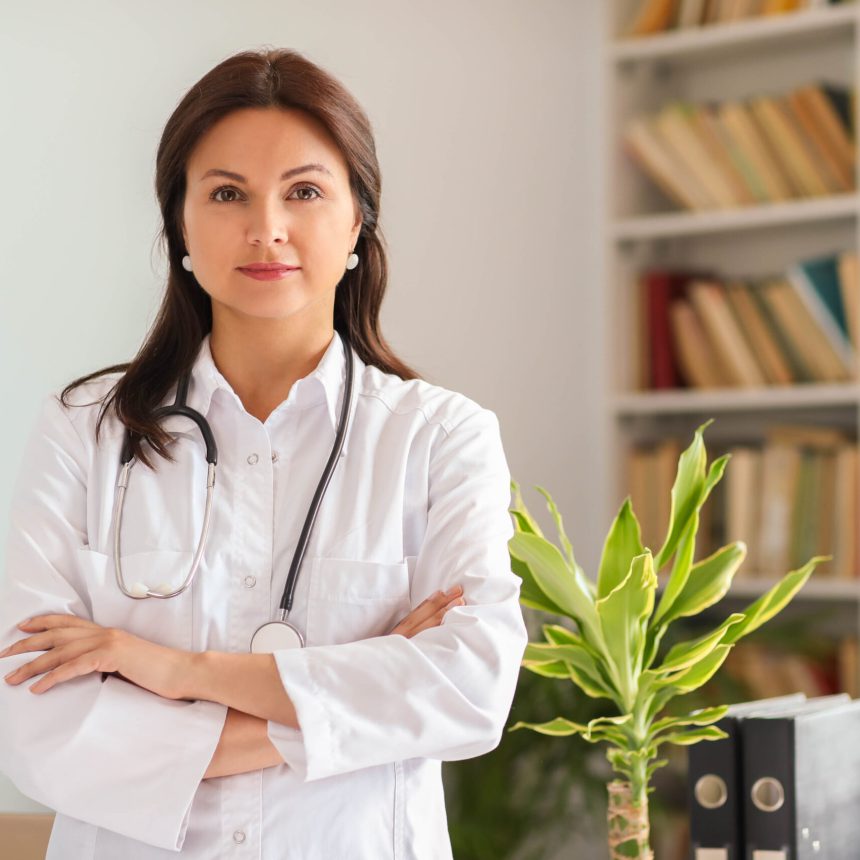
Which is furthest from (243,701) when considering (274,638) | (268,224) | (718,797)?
(718,797)

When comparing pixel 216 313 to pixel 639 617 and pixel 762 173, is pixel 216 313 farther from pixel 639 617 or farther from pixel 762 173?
pixel 762 173

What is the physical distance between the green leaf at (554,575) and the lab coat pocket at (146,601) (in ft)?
1.53

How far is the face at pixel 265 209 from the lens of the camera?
1392 mm

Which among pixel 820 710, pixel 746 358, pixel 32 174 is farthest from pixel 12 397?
pixel 746 358

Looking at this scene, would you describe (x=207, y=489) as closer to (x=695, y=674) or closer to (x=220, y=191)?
(x=220, y=191)

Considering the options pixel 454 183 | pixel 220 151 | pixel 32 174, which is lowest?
pixel 220 151

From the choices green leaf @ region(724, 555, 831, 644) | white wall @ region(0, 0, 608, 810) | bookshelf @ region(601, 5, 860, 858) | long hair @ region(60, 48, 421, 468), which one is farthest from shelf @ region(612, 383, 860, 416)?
long hair @ region(60, 48, 421, 468)

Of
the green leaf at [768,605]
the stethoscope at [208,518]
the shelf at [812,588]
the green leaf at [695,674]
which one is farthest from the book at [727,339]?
the stethoscope at [208,518]

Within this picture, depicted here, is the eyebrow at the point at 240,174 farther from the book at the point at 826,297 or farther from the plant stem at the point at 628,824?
the book at the point at 826,297

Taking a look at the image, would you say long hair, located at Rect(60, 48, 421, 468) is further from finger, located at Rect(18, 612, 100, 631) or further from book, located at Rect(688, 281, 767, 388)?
book, located at Rect(688, 281, 767, 388)

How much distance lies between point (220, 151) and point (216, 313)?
0.19 metres

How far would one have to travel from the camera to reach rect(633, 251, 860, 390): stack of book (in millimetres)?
3133

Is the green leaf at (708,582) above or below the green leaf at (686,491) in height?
below

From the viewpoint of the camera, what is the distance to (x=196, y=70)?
224 cm
